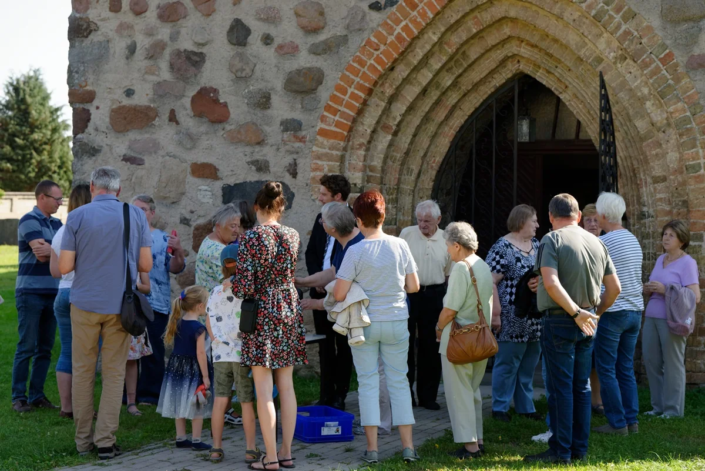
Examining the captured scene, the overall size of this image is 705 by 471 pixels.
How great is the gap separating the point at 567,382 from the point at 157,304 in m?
3.39

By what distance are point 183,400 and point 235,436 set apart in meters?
0.56

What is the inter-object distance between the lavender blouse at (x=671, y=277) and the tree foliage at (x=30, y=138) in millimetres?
35246

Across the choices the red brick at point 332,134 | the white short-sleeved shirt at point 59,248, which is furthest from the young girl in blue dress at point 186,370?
the red brick at point 332,134

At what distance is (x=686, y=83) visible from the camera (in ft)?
19.8

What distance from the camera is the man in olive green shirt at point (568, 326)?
4.50 meters

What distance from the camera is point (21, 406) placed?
602cm

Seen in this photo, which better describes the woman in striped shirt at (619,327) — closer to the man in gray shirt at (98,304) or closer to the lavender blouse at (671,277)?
the lavender blouse at (671,277)

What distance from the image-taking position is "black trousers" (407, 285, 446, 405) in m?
6.07

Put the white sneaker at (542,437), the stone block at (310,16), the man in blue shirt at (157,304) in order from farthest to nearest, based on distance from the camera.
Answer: the stone block at (310,16), the man in blue shirt at (157,304), the white sneaker at (542,437)

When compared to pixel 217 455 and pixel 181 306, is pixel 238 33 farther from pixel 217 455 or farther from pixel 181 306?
pixel 217 455

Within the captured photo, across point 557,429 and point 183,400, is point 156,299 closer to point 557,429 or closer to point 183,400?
point 183,400

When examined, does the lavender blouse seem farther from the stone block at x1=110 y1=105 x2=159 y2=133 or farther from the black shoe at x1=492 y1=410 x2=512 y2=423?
the stone block at x1=110 y1=105 x2=159 y2=133

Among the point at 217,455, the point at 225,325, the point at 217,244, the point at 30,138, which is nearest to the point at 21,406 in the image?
the point at 217,244

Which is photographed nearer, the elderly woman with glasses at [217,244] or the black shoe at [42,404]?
the elderly woman with glasses at [217,244]
